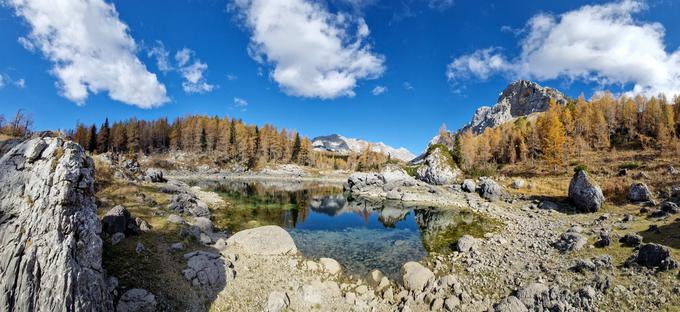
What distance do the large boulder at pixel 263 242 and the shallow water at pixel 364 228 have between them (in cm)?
305

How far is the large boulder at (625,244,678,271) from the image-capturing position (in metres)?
16.6

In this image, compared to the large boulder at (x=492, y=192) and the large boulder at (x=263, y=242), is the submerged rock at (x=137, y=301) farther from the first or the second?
the large boulder at (x=492, y=192)

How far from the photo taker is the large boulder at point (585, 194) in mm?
37812

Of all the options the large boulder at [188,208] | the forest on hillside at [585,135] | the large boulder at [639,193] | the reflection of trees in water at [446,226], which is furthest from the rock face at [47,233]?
the forest on hillside at [585,135]

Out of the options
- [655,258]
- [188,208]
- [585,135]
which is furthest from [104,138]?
[585,135]

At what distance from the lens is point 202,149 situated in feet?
512

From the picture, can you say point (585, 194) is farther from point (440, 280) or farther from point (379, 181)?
point (379, 181)

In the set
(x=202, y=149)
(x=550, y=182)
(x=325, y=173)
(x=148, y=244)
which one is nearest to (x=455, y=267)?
(x=148, y=244)

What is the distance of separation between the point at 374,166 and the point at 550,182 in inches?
4070

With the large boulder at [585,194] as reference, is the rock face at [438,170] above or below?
above

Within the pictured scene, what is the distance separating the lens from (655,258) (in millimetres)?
17297

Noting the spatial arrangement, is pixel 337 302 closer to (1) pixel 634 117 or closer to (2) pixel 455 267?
(2) pixel 455 267

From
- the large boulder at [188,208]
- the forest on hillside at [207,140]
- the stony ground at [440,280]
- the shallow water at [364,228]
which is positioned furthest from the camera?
the forest on hillside at [207,140]

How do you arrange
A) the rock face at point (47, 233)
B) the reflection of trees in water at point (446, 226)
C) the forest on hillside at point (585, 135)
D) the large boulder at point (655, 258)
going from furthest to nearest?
1. the forest on hillside at point (585, 135)
2. the reflection of trees in water at point (446, 226)
3. the large boulder at point (655, 258)
4. the rock face at point (47, 233)
